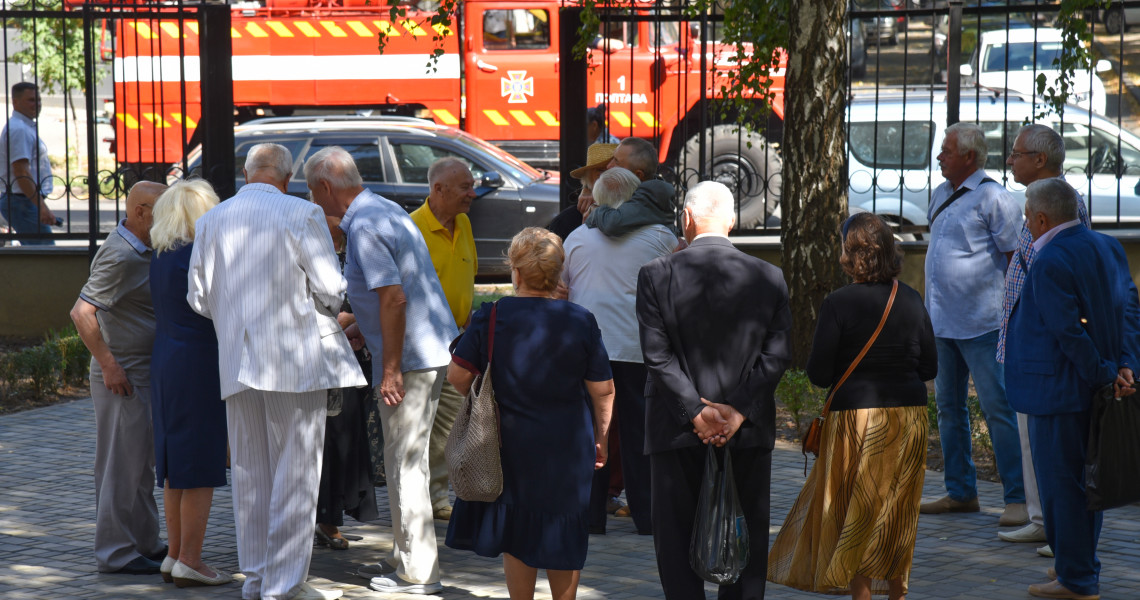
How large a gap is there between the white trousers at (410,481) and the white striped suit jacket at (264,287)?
427mm

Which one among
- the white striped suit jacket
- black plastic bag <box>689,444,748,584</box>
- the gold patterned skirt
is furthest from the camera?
the white striped suit jacket

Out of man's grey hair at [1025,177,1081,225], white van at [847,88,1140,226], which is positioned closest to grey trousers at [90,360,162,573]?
man's grey hair at [1025,177,1081,225]

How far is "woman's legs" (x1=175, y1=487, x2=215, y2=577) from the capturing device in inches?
184

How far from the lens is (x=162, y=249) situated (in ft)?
15.0

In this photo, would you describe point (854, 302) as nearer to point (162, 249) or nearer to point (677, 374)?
point (677, 374)

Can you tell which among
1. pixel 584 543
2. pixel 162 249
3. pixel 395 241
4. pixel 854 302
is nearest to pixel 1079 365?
pixel 854 302

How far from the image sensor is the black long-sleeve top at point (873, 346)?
4.21 metres

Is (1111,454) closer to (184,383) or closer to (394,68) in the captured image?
(184,383)

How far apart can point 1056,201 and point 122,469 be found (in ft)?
12.7

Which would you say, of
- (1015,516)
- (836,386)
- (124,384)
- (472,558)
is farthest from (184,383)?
(1015,516)

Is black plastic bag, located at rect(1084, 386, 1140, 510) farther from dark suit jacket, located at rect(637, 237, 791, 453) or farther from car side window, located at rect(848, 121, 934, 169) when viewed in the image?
car side window, located at rect(848, 121, 934, 169)

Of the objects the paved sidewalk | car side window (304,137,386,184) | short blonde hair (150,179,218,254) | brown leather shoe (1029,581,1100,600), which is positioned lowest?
the paved sidewalk

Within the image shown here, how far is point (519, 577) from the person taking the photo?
4113 mm

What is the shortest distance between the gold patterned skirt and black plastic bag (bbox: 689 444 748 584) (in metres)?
0.46
